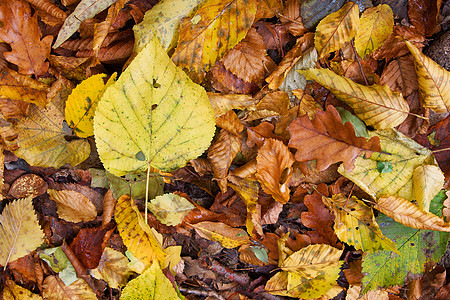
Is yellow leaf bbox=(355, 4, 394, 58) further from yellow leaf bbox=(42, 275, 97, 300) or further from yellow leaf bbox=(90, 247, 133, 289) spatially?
yellow leaf bbox=(42, 275, 97, 300)

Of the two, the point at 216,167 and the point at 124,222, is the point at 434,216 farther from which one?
the point at 124,222

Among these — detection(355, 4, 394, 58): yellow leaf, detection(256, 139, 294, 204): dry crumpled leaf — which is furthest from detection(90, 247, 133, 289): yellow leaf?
detection(355, 4, 394, 58): yellow leaf

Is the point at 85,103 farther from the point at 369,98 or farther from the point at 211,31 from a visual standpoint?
the point at 369,98

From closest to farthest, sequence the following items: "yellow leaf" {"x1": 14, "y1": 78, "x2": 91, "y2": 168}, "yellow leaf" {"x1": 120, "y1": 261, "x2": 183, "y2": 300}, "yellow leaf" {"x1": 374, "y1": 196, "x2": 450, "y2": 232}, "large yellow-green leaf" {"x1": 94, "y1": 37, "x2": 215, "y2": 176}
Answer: "large yellow-green leaf" {"x1": 94, "y1": 37, "x2": 215, "y2": 176}, "yellow leaf" {"x1": 120, "y1": 261, "x2": 183, "y2": 300}, "yellow leaf" {"x1": 14, "y1": 78, "x2": 91, "y2": 168}, "yellow leaf" {"x1": 374, "y1": 196, "x2": 450, "y2": 232}

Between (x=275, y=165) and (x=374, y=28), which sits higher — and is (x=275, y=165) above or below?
below

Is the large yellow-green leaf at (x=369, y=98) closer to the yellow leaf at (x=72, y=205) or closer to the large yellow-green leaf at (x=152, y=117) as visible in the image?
the large yellow-green leaf at (x=152, y=117)

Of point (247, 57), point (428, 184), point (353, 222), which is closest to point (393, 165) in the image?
point (428, 184)

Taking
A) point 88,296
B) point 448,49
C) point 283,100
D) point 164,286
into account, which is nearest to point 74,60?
point 283,100
